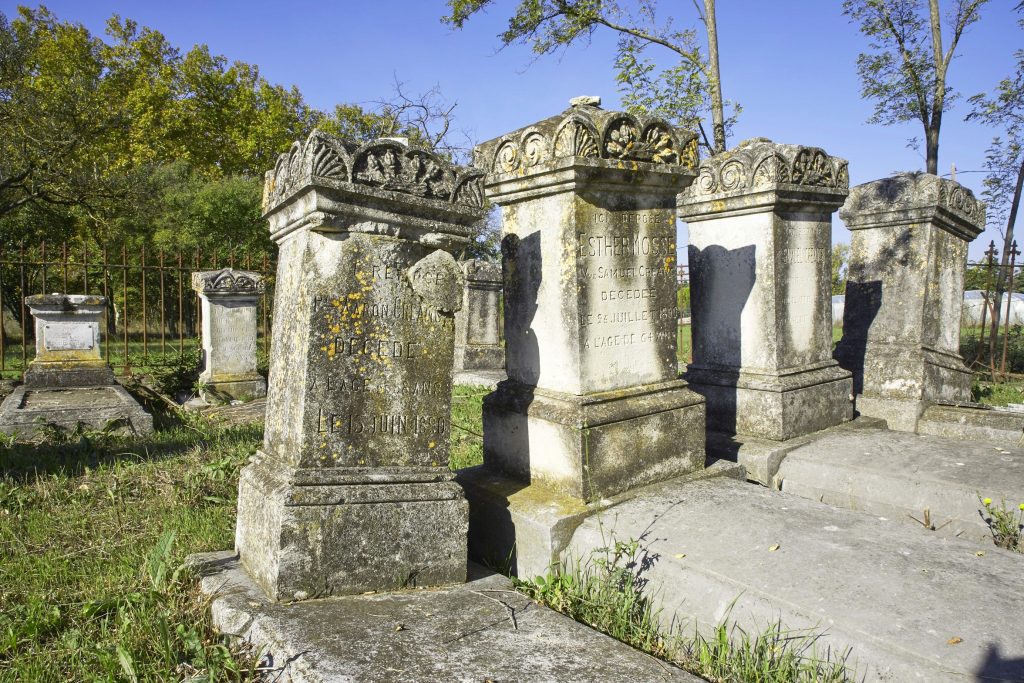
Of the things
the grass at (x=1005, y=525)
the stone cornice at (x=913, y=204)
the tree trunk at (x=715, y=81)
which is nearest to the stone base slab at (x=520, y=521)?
the grass at (x=1005, y=525)

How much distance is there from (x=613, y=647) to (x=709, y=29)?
10976mm

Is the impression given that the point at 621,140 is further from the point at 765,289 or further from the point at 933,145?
the point at 933,145

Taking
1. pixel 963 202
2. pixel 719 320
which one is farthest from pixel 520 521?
pixel 963 202

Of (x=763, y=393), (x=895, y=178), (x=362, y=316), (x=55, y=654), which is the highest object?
(x=895, y=178)

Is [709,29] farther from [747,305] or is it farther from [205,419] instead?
[205,419]

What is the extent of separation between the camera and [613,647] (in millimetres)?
2393

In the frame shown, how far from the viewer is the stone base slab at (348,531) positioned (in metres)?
2.69

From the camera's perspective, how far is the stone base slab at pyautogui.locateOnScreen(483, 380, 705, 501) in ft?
11.2

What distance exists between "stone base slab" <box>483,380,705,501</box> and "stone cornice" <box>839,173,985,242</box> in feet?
10.5

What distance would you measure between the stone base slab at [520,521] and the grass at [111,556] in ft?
4.12

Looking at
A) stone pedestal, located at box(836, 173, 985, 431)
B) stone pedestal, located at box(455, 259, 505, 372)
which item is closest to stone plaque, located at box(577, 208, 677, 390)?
stone pedestal, located at box(836, 173, 985, 431)

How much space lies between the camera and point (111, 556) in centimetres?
333

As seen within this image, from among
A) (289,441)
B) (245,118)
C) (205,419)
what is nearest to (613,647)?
(289,441)

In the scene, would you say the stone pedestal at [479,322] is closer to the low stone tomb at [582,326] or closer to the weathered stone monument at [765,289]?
the weathered stone monument at [765,289]
